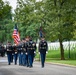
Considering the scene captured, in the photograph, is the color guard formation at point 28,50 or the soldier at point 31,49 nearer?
the color guard formation at point 28,50

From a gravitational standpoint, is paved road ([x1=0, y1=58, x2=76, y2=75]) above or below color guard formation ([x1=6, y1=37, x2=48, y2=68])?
below

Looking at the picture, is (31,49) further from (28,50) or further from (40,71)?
(40,71)

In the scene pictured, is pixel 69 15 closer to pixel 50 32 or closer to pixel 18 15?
pixel 50 32

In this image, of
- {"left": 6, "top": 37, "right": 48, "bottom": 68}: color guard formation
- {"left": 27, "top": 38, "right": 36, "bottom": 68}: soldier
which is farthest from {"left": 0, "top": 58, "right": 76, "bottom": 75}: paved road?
{"left": 27, "top": 38, "right": 36, "bottom": 68}: soldier

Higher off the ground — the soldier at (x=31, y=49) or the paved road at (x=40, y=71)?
the soldier at (x=31, y=49)

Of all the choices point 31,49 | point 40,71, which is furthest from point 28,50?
point 40,71

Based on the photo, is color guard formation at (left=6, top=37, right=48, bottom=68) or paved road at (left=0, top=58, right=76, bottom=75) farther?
color guard formation at (left=6, top=37, right=48, bottom=68)

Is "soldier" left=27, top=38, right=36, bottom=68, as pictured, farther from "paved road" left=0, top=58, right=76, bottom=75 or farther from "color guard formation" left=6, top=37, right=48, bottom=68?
"paved road" left=0, top=58, right=76, bottom=75

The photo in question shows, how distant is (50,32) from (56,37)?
1094 millimetres

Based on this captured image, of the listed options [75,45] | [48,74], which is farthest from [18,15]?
[48,74]

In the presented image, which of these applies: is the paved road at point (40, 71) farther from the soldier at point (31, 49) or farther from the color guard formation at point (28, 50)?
the soldier at point (31, 49)

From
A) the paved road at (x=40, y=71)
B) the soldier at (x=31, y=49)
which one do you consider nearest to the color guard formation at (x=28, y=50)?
the soldier at (x=31, y=49)

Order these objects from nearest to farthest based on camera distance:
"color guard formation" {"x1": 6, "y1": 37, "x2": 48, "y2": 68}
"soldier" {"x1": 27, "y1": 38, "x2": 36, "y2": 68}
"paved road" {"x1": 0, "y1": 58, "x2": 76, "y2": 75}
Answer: "paved road" {"x1": 0, "y1": 58, "x2": 76, "y2": 75}
"color guard formation" {"x1": 6, "y1": 37, "x2": 48, "y2": 68}
"soldier" {"x1": 27, "y1": 38, "x2": 36, "y2": 68}

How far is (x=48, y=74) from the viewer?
19.0 metres
